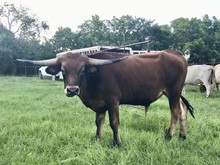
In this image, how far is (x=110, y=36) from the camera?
34.2 metres

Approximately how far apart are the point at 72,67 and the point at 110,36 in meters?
31.0

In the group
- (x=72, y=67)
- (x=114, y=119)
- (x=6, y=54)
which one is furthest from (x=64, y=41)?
(x=72, y=67)

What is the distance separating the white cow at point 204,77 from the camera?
11664 mm

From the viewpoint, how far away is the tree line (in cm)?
2508

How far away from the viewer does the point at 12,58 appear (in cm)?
2962

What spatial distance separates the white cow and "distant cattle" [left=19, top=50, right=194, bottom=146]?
7227mm

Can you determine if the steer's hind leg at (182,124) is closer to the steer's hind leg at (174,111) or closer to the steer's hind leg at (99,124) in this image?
the steer's hind leg at (174,111)

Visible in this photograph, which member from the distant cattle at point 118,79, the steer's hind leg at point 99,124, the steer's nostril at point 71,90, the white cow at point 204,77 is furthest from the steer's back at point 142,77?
the white cow at point 204,77

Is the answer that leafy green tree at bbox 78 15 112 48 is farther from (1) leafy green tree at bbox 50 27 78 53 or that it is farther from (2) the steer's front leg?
(2) the steer's front leg

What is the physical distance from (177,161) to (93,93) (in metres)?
1.42

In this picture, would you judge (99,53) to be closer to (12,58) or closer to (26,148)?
(26,148)

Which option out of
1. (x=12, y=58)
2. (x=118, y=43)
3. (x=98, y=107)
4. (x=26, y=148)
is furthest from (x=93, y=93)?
(x=118, y=43)

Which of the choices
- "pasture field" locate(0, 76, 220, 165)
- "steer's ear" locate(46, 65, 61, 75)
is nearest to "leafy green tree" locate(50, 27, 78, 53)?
"pasture field" locate(0, 76, 220, 165)

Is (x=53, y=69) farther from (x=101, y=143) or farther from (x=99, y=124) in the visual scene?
(x=101, y=143)
